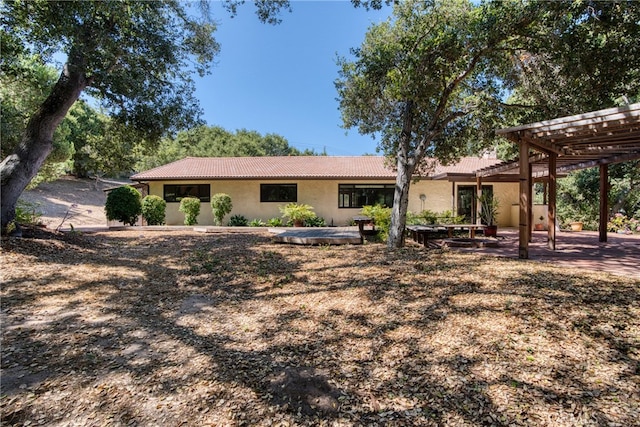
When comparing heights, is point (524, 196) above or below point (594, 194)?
below

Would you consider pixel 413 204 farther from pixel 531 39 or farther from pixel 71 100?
pixel 71 100

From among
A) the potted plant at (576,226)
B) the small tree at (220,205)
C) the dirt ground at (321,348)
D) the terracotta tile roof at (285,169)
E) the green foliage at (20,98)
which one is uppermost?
the green foliage at (20,98)

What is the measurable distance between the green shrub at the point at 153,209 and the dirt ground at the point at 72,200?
7.88m

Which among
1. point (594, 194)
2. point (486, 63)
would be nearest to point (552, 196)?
point (486, 63)

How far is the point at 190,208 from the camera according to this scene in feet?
51.6

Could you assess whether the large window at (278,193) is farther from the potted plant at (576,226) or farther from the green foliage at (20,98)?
the potted plant at (576,226)

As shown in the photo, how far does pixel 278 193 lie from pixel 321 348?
14427mm

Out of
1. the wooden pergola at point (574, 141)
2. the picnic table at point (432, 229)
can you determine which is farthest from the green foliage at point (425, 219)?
the wooden pergola at point (574, 141)

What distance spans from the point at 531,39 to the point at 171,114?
29.1 ft

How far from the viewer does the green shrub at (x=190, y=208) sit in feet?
51.5

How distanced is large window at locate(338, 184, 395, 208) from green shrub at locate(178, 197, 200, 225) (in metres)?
7.26

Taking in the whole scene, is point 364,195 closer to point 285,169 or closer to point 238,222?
point 285,169

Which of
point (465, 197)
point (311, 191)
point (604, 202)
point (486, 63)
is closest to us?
A: point (486, 63)

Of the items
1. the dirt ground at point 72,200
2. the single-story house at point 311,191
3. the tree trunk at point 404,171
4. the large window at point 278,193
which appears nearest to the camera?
the tree trunk at point 404,171
